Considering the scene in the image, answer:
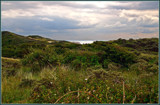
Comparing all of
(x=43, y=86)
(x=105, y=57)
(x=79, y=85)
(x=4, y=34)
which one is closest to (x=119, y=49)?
(x=105, y=57)

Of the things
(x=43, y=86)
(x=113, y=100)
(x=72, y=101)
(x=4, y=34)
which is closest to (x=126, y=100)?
(x=113, y=100)

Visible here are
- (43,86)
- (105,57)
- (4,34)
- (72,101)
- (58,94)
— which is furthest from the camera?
(4,34)

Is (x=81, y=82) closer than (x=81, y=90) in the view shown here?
No

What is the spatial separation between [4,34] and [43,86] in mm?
36707

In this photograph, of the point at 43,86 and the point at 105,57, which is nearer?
the point at 43,86

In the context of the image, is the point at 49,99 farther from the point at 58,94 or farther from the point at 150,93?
the point at 150,93

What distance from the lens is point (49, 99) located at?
508 cm

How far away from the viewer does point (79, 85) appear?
20.0 feet

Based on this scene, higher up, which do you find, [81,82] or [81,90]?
[81,82]

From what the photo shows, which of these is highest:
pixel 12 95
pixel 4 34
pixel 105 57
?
pixel 4 34

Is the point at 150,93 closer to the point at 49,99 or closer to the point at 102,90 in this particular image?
the point at 102,90

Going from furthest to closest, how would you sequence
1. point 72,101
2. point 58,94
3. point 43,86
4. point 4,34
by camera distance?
1. point 4,34
2. point 43,86
3. point 58,94
4. point 72,101

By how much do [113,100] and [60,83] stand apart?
196 centimetres

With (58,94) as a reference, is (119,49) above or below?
above
